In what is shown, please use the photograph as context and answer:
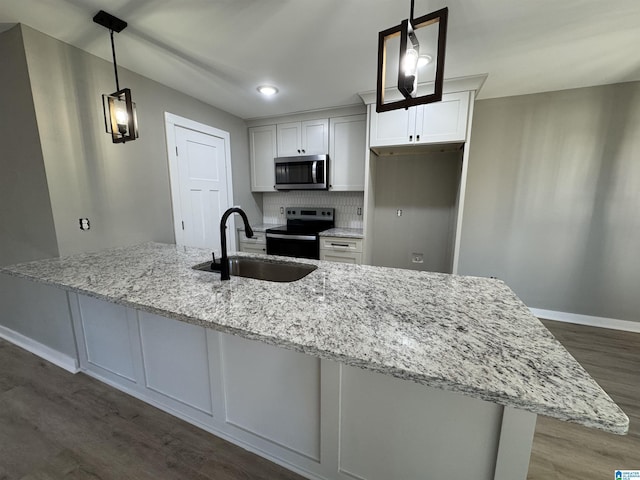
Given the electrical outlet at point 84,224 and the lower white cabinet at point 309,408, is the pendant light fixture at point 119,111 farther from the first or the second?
the lower white cabinet at point 309,408

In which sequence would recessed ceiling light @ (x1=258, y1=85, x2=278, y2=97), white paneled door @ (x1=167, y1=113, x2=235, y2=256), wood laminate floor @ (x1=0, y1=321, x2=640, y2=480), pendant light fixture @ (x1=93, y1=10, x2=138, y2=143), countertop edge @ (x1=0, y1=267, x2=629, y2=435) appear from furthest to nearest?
white paneled door @ (x1=167, y1=113, x2=235, y2=256)
recessed ceiling light @ (x1=258, y1=85, x2=278, y2=97)
pendant light fixture @ (x1=93, y1=10, x2=138, y2=143)
wood laminate floor @ (x1=0, y1=321, x2=640, y2=480)
countertop edge @ (x1=0, y1=267, x2=629, y2=435)

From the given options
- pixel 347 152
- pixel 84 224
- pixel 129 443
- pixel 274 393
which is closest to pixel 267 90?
pixel 347 152

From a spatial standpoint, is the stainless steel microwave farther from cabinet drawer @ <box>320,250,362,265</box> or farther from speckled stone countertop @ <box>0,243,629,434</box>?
speckled stone countertop @ <box>0,243,629,434</box>

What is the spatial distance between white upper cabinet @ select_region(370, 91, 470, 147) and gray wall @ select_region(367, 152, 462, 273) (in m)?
0.40

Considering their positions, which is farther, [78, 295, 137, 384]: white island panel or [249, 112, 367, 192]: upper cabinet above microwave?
[249, 112, 367, 192]: upper cabinet above microwave

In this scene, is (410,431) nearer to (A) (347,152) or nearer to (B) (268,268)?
(B) (268,268)

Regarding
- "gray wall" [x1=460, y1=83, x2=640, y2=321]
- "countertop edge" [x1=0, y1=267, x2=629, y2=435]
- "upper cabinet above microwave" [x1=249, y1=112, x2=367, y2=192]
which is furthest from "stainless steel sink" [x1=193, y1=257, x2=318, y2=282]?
"gray wall" [x1=460, y1=83, x2=640, y2=321]

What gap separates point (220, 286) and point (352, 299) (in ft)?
2.07

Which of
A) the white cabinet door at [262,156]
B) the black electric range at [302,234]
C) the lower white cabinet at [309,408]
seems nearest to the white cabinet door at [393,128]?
the black electric range at [302,234]

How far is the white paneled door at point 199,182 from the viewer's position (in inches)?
105

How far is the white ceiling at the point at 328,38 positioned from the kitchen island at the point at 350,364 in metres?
1.52

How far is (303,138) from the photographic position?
3340 mm

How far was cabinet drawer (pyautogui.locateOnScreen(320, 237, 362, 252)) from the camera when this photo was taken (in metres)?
2.98

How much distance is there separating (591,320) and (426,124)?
2697 millimetres
